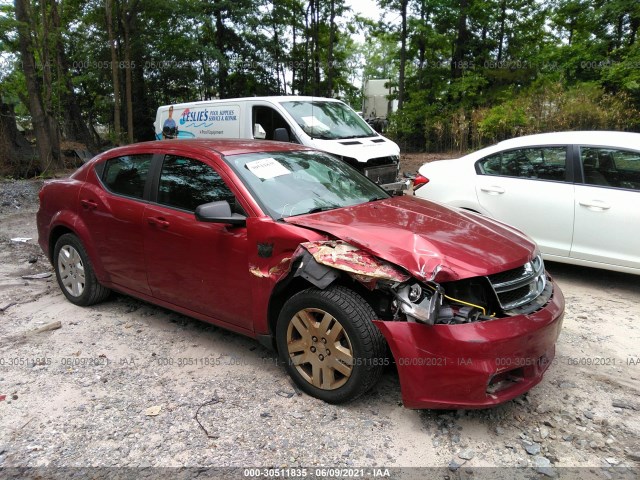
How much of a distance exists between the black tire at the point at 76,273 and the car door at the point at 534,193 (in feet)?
13.8

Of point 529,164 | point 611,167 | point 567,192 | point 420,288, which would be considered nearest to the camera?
point 420,288

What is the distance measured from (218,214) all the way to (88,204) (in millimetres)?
1917

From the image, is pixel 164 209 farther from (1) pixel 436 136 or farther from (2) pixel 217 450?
(1) pixel 436 136

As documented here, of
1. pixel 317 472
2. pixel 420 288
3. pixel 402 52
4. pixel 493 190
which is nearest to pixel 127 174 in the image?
pixel 420 288

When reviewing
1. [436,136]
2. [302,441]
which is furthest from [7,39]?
[302,441]

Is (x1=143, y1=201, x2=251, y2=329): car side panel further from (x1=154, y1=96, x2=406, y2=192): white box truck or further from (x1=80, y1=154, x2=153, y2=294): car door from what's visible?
(x1=154, y1=96, x2=406, y2=192): white box truck

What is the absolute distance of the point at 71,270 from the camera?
4.80 meters

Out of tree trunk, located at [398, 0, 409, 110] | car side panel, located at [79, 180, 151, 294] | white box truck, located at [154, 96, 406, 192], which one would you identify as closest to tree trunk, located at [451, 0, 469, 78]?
tree trunk, located at [398, 0, 409, 110]

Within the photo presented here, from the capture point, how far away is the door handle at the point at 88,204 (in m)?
4.43

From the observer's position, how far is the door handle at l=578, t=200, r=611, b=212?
4781 millimetres

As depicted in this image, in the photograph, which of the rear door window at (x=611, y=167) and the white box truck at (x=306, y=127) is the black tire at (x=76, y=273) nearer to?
the white box truck at (x=306, y=127)

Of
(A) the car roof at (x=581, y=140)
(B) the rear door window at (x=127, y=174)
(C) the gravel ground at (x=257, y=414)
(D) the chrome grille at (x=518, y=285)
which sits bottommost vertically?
(C) the gravel ground at (x=257, y=414)

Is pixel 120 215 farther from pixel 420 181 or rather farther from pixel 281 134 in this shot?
pixel 281 134

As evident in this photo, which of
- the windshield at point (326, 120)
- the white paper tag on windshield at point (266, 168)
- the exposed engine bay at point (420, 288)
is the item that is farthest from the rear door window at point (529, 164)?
the windshield at point (326, 120)
